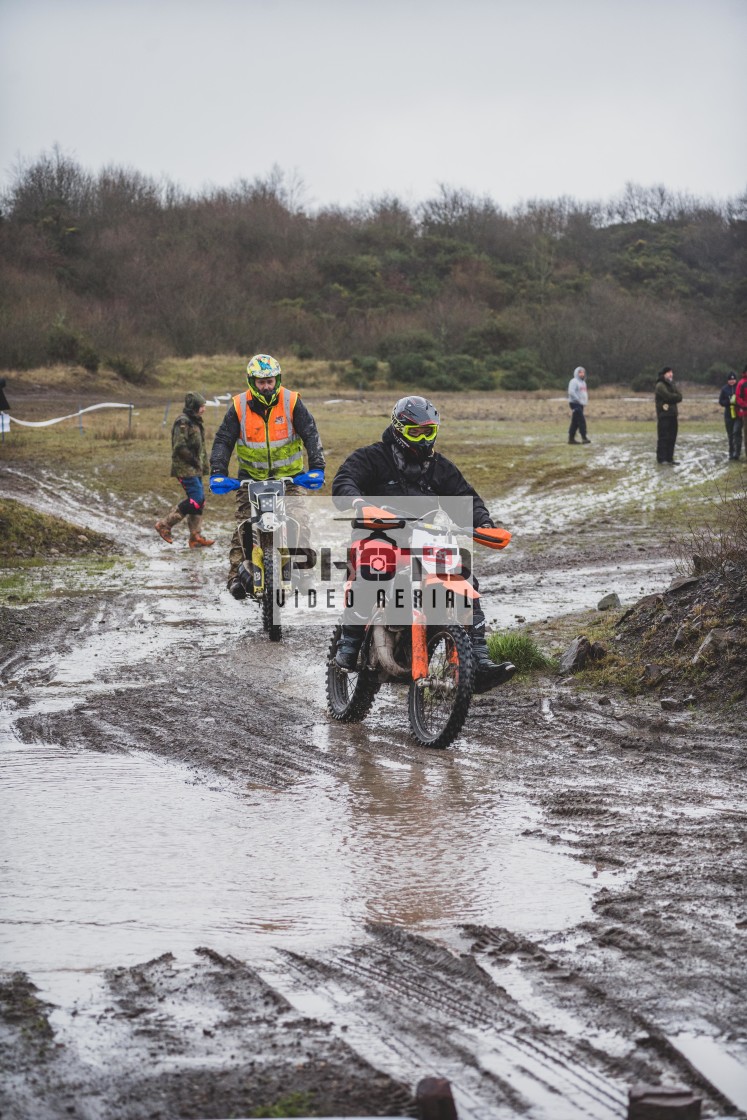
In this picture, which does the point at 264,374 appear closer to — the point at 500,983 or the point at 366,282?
the point at 500,983

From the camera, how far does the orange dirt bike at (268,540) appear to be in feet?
34.7

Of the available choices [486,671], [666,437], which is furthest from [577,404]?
[486,671]

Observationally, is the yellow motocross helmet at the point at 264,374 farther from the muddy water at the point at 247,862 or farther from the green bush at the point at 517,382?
the green bush at the point at 517,382

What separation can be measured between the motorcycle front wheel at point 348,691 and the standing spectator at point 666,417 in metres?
17.0

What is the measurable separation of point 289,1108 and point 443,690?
3.92 metres

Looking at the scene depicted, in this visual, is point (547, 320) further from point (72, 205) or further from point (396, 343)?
point (72, 205)

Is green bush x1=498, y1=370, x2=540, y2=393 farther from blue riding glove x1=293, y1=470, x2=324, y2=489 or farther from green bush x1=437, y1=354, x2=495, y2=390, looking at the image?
blue riding glove x1=293, y1=470, x2=324, y2=489

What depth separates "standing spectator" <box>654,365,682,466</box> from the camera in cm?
2383

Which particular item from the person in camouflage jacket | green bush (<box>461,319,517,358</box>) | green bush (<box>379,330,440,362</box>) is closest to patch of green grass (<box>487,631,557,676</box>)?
the person in camouflage jacket

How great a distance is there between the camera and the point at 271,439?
35.6ft

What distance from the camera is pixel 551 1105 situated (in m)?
3.21

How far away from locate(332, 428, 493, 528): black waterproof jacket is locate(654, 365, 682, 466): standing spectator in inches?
673

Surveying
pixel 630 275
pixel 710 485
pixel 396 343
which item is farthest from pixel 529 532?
pixel 630 275

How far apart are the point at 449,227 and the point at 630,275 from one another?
39.2 feet
